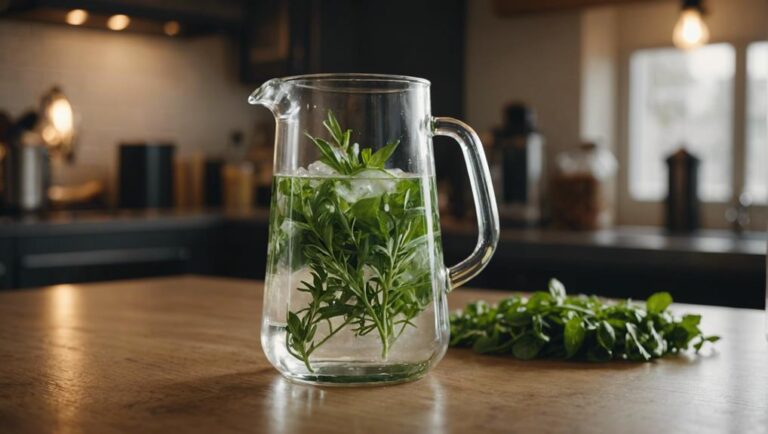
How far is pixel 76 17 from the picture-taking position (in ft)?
10.6

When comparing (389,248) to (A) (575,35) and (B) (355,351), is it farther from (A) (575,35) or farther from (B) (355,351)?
(A) (575,35)

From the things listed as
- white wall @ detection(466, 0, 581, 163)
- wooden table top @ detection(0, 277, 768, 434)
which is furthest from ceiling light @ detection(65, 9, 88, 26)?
wooden table top @ detection(0, 277, 768, 434)

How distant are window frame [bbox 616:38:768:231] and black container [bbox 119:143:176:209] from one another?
1.59 metres

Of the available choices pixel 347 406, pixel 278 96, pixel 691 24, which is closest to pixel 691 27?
pixel 691 24

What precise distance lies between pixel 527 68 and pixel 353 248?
275 centimetres

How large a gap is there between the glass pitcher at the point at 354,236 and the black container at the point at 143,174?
264 centimetres

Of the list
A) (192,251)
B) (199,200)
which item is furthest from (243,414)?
(199,200)

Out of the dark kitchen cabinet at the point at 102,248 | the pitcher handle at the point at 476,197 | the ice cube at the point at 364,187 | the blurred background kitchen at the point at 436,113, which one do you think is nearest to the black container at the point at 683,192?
the blurred background kitchen at the point at 436,113

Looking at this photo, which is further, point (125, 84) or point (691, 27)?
point (125, 84)

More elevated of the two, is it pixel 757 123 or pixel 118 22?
pixel 118 22

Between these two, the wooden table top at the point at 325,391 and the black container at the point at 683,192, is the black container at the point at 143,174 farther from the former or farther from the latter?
the wooden table top at the point at 325,391

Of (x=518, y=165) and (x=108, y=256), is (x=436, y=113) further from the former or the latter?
(x=108, y=256)

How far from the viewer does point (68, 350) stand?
2.71 feet

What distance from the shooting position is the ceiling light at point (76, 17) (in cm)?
315
